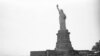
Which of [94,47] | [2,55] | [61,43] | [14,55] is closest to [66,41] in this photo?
[61,43]

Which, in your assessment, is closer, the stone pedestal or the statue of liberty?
the stone pedestal

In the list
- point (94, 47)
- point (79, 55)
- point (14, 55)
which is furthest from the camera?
point (14, 55)

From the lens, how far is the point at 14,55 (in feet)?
197

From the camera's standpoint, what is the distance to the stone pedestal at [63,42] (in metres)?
35.6

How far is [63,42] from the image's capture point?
35938 millimetres

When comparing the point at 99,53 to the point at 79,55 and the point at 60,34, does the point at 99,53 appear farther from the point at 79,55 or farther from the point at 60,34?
the point at 60,34

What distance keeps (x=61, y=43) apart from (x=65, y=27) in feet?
8.67

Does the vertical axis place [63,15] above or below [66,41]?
above

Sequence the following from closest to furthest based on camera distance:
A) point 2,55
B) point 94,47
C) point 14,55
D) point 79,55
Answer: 1. point 79,55
2. point 94,47
3. point 2,55
4. point 14,55

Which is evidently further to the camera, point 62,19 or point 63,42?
point 62,19

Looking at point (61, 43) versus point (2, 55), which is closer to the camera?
point (61, 43)

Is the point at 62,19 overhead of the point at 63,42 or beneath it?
overhead

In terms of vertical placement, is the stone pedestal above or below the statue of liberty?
below

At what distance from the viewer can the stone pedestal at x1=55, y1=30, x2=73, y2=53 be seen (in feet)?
117
